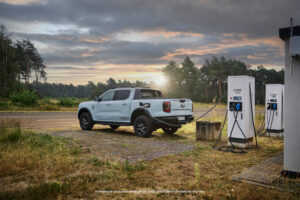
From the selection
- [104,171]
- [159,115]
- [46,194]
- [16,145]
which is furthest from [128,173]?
[159,115]

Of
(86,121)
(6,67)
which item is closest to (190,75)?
(6,67)

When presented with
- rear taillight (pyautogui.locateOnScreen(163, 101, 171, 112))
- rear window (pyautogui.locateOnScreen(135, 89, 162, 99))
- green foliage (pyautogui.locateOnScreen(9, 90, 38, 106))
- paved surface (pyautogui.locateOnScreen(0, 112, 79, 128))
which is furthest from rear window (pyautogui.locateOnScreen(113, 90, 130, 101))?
green foliage (pyautogui.locateOnScreen(9, 90, 38, 106))

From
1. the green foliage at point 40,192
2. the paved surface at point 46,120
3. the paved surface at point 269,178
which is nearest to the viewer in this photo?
the green foliage at point 40,192

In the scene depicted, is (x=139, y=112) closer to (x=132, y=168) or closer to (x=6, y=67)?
(x=132, y=168)

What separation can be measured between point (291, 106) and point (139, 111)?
20.1ft

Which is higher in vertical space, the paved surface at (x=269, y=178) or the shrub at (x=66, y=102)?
the shrub at (x=66, y=102)

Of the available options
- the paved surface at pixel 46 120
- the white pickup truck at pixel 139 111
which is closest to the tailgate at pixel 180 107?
the white pickup truck at pixel 139 111

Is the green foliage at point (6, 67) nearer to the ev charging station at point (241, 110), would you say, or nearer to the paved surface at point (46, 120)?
the paved surface at point (46, 120)

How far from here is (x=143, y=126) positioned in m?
9.96

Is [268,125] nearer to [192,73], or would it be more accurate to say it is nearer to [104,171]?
[104,171]

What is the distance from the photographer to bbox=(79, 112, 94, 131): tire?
11992 mm

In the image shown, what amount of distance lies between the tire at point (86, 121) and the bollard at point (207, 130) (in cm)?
516

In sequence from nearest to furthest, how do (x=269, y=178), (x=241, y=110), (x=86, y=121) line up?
(x=269, y=178)
(x=241, y=110)
(x=86, y=121)

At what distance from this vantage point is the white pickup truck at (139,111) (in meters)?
9.71
